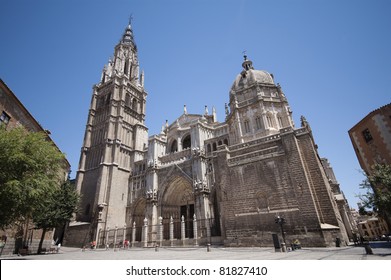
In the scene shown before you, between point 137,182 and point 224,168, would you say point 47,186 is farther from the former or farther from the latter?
point 137,182

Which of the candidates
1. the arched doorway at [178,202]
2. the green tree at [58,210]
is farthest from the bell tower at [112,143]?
the arched doorway at [178,202]

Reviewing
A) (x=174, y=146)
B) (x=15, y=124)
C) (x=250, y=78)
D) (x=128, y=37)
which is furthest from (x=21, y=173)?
(x=128, y=37)

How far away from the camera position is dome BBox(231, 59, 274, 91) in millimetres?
29156

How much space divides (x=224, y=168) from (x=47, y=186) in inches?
442

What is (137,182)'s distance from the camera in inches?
1270

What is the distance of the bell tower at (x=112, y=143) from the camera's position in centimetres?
2928

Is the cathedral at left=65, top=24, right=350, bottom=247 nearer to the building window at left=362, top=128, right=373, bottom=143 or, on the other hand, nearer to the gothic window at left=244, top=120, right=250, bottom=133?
the gothic window at left=244, top=120, right=250, bottom=133

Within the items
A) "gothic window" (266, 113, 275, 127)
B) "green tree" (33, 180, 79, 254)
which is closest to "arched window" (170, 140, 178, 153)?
"gothic window" (266, 113, 275, 127)

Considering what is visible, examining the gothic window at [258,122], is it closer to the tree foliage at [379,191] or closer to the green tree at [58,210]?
the tree foliage at [379,191]

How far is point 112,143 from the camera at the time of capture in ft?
109

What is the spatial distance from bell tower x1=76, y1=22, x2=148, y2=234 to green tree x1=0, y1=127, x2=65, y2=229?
18.6 metres

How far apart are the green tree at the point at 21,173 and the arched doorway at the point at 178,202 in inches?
702

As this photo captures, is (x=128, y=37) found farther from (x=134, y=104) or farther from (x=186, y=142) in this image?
(x=186, y=142)
